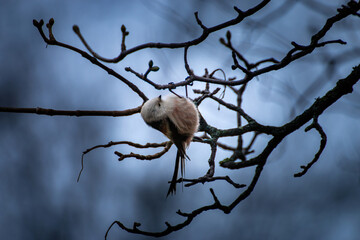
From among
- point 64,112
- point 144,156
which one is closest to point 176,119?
point 144,156

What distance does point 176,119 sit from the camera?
201 cm

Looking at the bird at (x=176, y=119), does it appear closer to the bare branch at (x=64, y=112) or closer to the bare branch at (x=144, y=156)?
the bare branch at (x=144, y=156)

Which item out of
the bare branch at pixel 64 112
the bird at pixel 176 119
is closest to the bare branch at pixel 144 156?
the bird at pixel 176 119

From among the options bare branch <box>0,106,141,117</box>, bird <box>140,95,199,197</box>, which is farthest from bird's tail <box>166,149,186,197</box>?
bare branch <box>0,106,141,117</box>

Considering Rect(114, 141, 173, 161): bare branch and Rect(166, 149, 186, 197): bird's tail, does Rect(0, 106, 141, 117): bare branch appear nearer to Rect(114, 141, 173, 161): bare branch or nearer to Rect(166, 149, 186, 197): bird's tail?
Rect(114, 141, 173, 161): bare branch

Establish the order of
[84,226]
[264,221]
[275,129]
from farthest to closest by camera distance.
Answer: [84,226]
[264,221]
[275,129]

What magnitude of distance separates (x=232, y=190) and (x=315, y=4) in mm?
4586

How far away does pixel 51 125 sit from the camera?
18.6ft

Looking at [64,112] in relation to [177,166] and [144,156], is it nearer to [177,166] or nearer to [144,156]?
[144,156]

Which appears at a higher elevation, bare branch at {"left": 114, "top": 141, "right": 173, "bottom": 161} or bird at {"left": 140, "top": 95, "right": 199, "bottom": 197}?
bird at {"left": 140, "top": 95, "right": 199, "bottom": 197}

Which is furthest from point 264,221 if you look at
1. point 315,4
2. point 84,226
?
point 315,4

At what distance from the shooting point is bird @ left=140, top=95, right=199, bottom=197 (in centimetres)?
197

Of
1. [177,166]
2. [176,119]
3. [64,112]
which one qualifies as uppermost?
[176,119]

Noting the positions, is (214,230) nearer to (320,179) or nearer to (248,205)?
(248,205)
